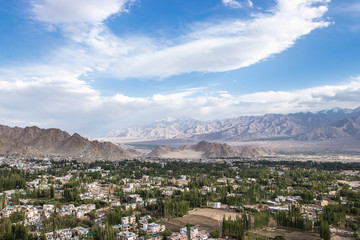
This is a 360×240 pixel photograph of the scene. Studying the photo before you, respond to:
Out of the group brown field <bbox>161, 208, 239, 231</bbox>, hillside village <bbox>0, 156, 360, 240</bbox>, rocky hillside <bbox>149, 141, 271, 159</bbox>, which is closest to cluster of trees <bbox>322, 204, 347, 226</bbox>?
hillside village <bbox>0, 156, 360, 240</bbox>

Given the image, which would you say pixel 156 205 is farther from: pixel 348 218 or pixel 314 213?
pixel 348 218

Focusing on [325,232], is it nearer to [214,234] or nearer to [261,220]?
[261,220]

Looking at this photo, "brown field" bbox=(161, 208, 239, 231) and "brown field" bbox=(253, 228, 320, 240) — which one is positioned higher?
"brown field" bbox=(161, 208, 239, 231)

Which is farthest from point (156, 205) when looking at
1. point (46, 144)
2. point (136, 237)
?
point (46, 144)

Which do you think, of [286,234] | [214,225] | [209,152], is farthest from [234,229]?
[209,152]

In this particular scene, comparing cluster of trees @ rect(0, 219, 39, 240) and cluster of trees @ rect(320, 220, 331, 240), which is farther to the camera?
cluster of trees @ rect(320, 220, 331, 240)

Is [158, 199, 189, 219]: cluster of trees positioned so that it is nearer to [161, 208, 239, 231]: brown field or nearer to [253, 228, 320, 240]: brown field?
[161, 208, 239, 231]: brown field

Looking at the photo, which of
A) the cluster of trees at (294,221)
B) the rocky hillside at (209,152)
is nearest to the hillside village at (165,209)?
the cluster of trees at (294,221)

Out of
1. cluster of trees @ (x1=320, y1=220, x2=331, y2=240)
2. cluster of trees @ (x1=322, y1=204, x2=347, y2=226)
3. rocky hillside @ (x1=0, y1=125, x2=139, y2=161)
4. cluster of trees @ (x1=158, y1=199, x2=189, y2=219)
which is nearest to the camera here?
cluster of trees @ (x1=320, y1=220, x2=331, y2=240)

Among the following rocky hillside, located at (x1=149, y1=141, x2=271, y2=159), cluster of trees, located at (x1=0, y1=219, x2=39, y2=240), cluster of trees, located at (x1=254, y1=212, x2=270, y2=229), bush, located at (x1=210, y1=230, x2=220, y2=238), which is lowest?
bush, located at (x1=210, y1=230, x2=220, y2=238)
